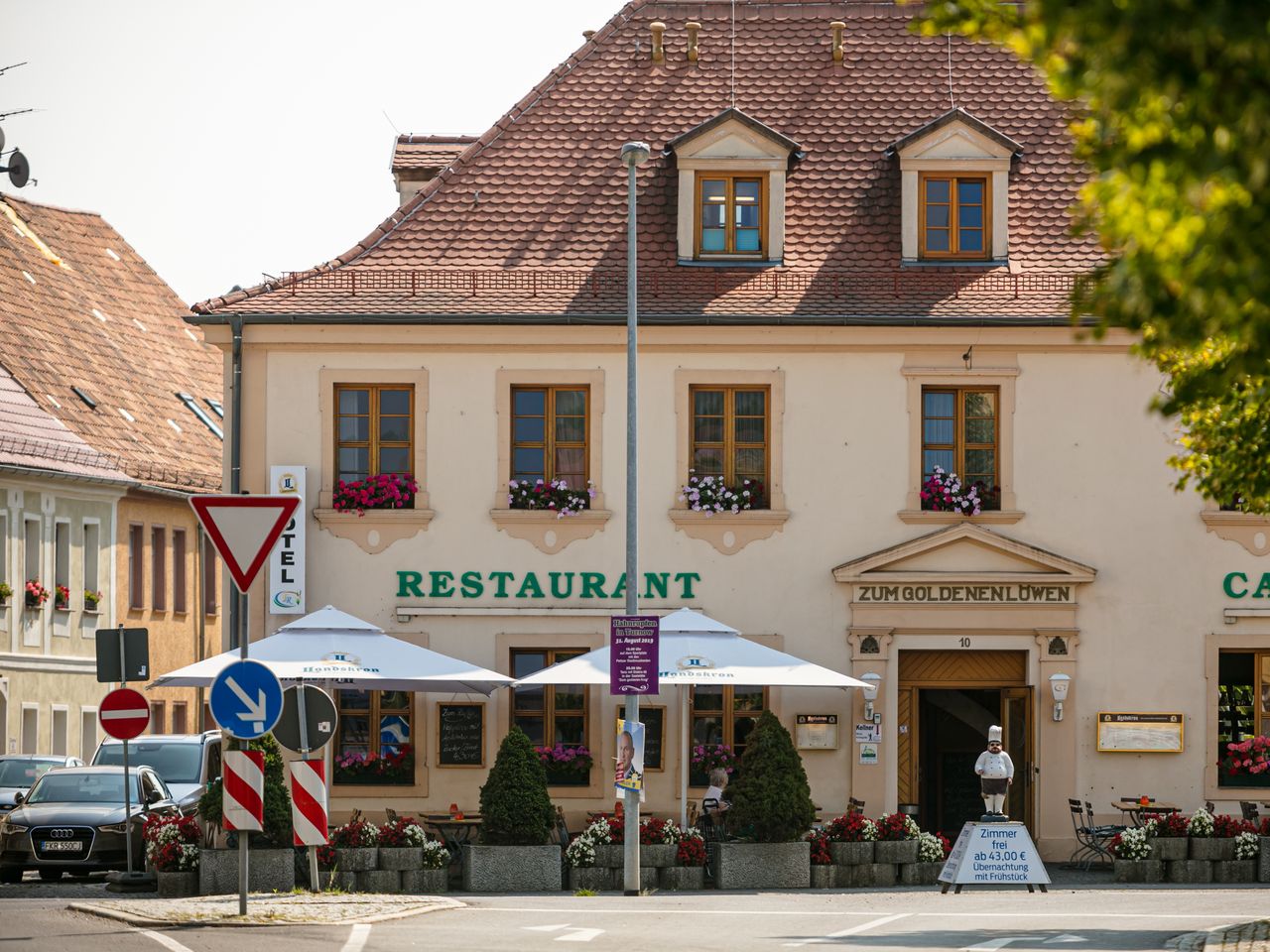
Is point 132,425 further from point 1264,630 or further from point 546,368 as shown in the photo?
point 1264,630

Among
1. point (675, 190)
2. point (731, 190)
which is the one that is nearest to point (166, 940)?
point (731, 190)

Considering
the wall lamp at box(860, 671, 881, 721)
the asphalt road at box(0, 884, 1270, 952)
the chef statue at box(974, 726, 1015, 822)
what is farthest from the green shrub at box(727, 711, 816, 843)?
the wall lamp at box(860, 671, 881, 721)

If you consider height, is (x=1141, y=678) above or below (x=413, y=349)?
below

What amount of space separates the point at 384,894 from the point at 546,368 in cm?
862

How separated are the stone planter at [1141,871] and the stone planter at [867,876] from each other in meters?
2.60

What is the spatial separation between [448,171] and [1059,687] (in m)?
10.4

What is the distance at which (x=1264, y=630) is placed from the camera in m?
28.5

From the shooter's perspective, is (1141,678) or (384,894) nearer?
(384,894)

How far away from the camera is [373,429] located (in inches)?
1134

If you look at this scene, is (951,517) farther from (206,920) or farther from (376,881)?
(206,920)

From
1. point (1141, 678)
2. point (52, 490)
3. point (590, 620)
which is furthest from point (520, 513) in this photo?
point (52, 490)

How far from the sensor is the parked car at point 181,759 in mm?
30578

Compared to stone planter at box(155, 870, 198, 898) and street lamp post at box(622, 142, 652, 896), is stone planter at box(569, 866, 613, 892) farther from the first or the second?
stone planter at box(155, 870, 198, 898)

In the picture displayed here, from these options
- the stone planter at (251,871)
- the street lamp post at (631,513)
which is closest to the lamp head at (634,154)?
the street lamp post at (631,513)
